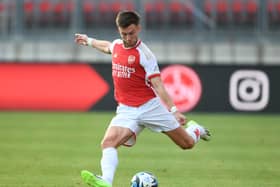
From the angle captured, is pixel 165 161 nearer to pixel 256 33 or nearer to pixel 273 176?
pixel 273 176

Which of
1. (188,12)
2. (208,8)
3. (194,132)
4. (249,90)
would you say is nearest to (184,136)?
(194,132)

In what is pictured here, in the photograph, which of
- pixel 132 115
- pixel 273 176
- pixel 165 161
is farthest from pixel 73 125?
pixel 132 115

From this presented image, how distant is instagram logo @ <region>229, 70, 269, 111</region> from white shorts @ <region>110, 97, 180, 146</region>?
12.1 meters

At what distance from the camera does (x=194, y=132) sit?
995 centimetres

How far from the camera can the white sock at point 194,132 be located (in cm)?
979

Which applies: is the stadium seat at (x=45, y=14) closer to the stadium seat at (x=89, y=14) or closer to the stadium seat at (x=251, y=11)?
the stadium seat at (x=89, y=14)

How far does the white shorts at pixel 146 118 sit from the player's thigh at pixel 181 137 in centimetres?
9

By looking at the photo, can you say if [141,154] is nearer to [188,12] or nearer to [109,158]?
[109,158]

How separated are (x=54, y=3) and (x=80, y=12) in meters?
1.63

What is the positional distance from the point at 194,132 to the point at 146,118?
3.50 feet

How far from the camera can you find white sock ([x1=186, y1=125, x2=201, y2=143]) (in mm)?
9789

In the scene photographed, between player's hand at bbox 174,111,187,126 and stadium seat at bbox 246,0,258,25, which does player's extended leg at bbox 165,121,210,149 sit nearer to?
player's hand at bbox 174,111,187,126

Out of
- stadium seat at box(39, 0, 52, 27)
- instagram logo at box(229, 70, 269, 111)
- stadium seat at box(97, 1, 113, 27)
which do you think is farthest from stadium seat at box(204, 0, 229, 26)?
stadium seat at box(39, 0, 52, 27)

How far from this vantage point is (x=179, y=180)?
33.9 feet
